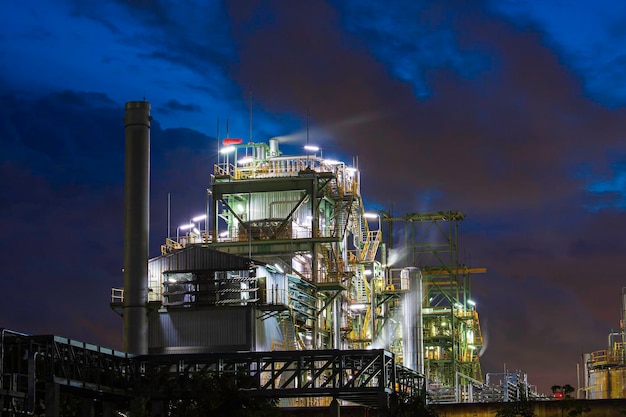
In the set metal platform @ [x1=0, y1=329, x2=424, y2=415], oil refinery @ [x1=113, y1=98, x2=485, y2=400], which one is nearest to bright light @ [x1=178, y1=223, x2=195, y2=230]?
oil refinery @ [x1=113, y1=98, x2=485, y2=400]

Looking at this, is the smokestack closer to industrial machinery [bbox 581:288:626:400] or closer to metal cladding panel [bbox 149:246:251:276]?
metal cladding panel [bbox 149:246:251:276]

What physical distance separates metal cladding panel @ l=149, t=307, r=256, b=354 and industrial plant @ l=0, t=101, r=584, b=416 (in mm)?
91

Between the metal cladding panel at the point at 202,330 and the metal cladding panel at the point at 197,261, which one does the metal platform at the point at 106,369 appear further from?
the metal cladding panel at the point at 197,261

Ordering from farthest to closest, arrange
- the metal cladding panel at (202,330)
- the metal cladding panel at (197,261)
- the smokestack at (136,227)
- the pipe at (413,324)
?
the pipe at (413,324), the metal cladding panel at (197,261), the smokestack at (136,227), the metal cladding panel at (202,330)

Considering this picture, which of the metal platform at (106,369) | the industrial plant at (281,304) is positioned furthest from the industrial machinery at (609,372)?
the metal platform at (106,369)

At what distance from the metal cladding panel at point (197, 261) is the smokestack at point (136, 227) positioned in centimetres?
313

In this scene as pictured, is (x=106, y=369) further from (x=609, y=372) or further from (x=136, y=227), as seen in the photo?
(x=609, y=372)

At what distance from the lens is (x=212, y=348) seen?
269 ft

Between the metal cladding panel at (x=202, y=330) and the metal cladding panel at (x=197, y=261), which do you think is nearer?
the metal cladding panel at (x=202, y=330)

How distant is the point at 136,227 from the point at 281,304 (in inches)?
465

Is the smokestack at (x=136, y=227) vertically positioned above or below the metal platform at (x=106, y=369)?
above

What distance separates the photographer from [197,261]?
85250 mm

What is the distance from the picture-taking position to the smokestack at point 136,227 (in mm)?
82312

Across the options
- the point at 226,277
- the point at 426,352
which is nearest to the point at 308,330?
the point at 226,277
